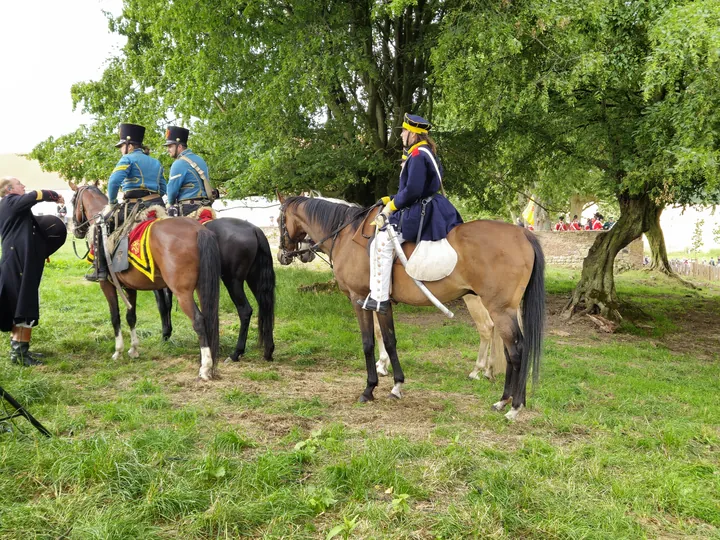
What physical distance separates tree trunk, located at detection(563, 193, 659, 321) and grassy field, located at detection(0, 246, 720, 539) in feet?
12.6

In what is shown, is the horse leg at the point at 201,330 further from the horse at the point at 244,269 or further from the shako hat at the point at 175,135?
the shako hat at the point at 175,135

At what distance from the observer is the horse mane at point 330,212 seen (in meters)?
6.82

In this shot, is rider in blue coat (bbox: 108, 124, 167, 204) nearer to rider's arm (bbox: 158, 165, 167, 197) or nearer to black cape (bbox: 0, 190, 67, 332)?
rider's arm (bbox: 158, 165, 167, 197)

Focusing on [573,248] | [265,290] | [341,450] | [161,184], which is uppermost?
[161,184]

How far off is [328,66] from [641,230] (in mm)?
7797

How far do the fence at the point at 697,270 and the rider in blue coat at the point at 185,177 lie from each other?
21.2m

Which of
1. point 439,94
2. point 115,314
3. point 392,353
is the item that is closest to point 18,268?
point 115,314

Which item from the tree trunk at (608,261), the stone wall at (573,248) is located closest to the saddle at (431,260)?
the tree trunk at (608,261)

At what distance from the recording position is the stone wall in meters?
24.4

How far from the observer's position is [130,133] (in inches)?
314

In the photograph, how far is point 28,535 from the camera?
3.10m

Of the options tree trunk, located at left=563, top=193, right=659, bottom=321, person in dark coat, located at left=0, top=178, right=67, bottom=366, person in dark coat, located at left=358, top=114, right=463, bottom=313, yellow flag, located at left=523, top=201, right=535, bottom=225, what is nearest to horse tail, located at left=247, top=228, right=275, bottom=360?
person in dark coat, located at left=358, top=114, right=463, bottom=313

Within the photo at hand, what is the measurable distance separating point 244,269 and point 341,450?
404cm

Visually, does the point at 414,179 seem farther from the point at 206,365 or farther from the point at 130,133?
the point at 130,133
